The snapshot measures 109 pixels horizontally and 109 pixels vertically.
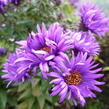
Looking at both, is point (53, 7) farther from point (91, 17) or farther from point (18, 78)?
point (18, 78)

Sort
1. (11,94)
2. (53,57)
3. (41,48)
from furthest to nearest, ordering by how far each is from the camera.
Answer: (11,94) → (41,48) → (53,57)

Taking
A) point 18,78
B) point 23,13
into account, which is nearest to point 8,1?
point 23,13

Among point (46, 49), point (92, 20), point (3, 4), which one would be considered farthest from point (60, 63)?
point (3, 4)

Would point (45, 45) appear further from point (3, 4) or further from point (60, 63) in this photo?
point (3, 4)

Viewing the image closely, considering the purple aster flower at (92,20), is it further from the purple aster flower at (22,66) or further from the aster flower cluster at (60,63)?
the purple aster flower at (22,66)

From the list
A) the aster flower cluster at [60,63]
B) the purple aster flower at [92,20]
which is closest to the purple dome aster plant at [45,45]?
the aster flower cluster at [60,63]

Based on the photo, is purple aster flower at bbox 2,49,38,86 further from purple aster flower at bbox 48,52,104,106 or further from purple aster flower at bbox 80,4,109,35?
purple aster flower at bbox 80,4,109,35
